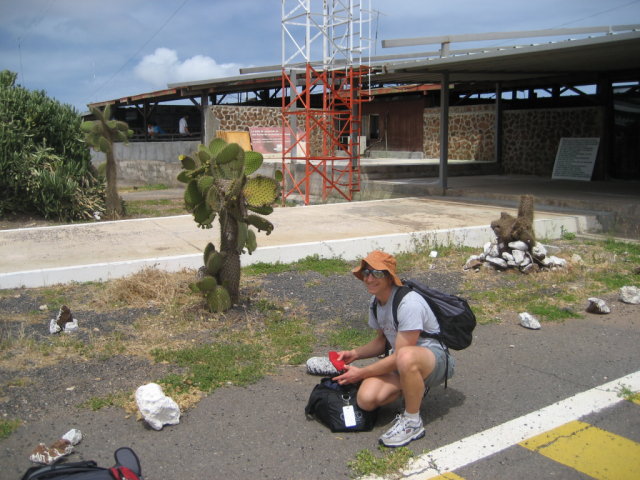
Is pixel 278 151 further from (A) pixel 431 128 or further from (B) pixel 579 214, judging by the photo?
(B) pixel 579 214

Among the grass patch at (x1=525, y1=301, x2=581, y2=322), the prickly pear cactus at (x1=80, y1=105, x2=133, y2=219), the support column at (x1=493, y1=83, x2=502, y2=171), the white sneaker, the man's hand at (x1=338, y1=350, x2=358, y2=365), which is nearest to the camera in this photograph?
the white sneaker

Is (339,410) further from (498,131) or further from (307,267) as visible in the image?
(498,131)

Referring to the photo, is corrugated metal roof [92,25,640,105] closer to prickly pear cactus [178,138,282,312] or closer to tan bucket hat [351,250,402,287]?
prickly pear cactus [178,138,282,312]

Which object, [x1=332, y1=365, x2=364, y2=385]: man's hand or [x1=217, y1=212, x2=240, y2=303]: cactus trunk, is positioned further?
[x1=217, y1=212, x2=240, y2=303]: cactus trunk

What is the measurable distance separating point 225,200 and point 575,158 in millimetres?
14712

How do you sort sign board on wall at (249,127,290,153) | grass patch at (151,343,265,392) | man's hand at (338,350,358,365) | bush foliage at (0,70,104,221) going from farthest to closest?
sign board on wall at (249,127,290,153), bush foliage at (0,70,104,221), grass patch at (151,343,265,392), man's hand at (338,350,358,365)

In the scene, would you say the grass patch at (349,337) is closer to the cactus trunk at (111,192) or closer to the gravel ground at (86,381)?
the gravel ground at (86,381)

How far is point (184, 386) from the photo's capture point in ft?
14.8

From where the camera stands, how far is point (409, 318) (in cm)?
379

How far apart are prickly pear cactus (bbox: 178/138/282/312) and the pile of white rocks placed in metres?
3.38

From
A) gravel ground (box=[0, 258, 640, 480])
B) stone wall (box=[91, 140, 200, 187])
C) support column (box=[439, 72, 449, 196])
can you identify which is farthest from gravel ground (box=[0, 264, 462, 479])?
stone wall (box=[91, 140, 200, 187])

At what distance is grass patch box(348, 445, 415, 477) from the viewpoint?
3.47 meters

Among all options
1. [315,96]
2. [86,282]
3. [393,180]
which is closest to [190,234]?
[86,282]

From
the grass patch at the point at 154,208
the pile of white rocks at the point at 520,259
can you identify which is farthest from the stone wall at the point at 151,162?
the pile of white rocks at the point at 520,259
